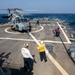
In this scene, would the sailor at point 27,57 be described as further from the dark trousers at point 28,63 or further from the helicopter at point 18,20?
the helicopter at point 18,20

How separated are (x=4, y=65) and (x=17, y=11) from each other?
21.0 m

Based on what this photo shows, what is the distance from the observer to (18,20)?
3238 cm

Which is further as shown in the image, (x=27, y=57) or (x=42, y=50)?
(x=42, y=50)

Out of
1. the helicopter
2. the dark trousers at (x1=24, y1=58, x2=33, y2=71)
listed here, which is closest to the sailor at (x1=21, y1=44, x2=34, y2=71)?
the dark trousers at (x1=24, y1=58, x2=33, y2=71)

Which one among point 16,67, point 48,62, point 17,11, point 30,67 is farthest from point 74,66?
point 17,11

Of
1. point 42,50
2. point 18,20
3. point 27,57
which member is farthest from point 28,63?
point 18,20

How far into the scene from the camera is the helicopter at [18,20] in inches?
1218

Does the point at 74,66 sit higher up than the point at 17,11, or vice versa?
the point at 17,11

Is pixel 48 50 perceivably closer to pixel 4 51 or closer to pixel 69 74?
pixel 4 51

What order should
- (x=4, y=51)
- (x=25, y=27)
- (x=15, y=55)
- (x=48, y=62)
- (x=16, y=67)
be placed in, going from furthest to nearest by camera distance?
(x=25, y=27)
(x=4, y=51)
(x=15, y=55)
(x=48, y=62)
(x=16, y=67)

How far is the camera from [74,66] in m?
13.6

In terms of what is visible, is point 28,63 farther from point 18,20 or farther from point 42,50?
point 18,20

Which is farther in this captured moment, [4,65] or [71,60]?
[71,60]

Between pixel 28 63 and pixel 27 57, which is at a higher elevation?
pixel 27 57
